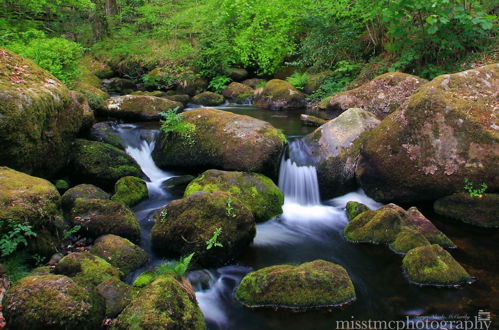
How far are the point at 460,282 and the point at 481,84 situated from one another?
4393 mm

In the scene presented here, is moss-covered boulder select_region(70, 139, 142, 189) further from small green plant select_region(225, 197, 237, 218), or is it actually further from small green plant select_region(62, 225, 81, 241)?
small green plant select_region(225, 197, 237, 218)

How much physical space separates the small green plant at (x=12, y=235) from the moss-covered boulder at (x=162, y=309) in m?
1.50

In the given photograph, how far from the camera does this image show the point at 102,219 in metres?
5.46

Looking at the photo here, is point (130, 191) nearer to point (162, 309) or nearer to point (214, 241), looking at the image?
point (214, 241)

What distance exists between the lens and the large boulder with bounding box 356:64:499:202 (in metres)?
6.64

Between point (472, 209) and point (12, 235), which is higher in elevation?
point (12, 235)

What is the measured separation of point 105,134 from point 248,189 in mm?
4420

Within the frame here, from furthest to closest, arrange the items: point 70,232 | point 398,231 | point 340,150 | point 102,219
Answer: point 340,150 → point 398,231 → point 102,219 → point 70,232

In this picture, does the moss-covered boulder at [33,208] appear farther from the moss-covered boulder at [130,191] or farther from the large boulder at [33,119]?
the moss-covered boulder at [130,191]

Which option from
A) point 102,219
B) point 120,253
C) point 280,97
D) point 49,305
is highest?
point 280,97

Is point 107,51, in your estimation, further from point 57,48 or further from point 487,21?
point 487,21

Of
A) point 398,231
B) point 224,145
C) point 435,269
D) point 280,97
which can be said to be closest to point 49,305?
point 435,269

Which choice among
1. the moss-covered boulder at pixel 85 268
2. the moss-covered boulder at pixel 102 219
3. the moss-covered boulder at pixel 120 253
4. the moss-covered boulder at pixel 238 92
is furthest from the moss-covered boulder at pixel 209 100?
the moss-covered boulder at pixel 85 268

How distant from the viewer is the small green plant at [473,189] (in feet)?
21.3
